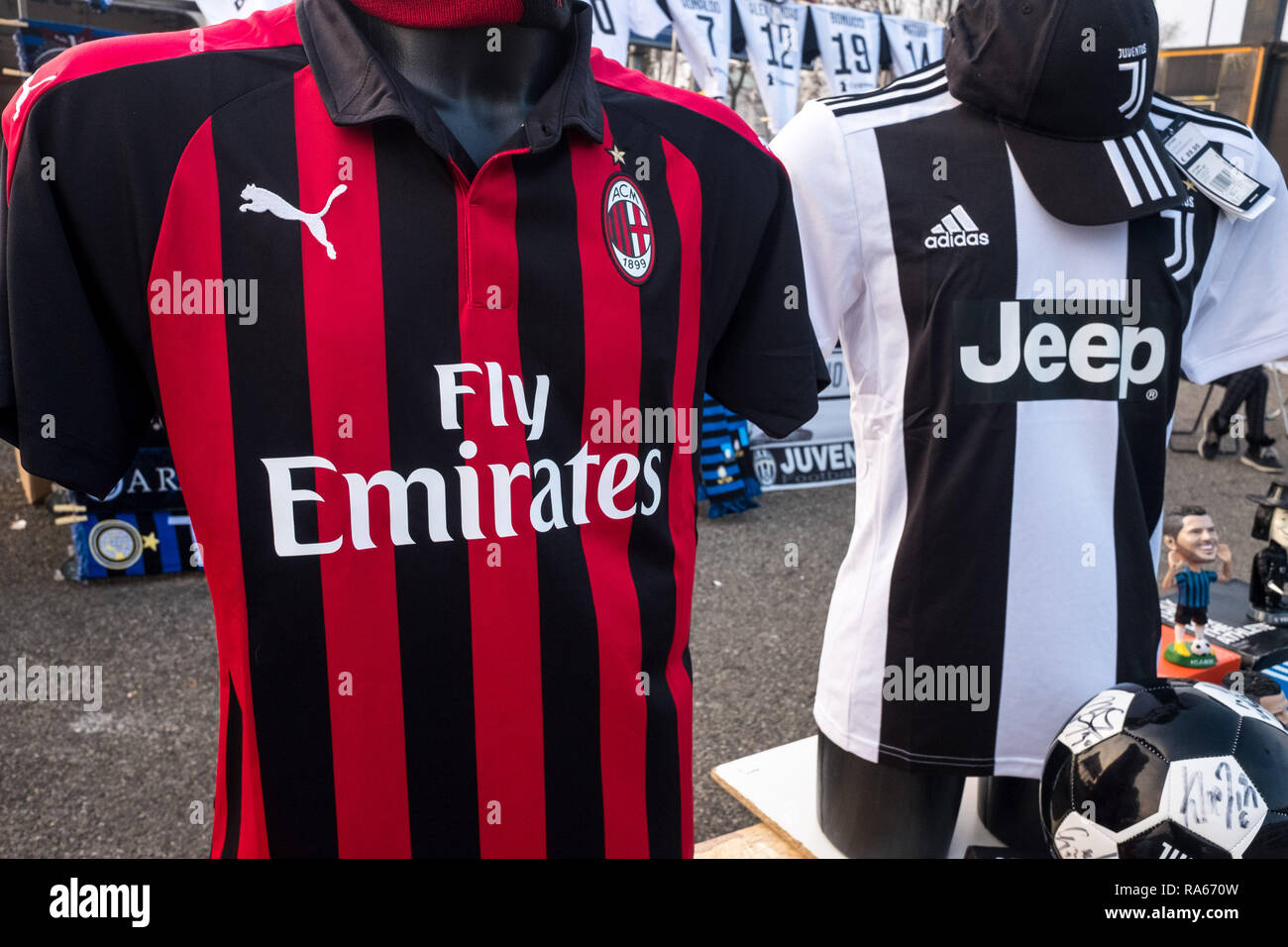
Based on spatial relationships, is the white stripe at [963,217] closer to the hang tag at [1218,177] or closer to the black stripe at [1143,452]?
the black stripe at [1143,452]

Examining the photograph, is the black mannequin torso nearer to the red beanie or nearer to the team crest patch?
the red beanie

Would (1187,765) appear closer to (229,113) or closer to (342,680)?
(342,680)

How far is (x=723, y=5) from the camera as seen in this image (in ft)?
17.6

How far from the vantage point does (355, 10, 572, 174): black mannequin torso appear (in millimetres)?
929

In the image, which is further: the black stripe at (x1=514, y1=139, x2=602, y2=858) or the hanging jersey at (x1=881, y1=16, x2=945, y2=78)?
the hanging jersey at (x1=881, y1=16, x2=945, y2=78)

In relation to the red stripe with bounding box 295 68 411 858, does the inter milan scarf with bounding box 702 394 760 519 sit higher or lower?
lower

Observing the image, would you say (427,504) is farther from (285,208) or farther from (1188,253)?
(1188,253)

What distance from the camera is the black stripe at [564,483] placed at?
0.93 meters

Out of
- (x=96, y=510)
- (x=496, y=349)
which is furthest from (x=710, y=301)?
(x=96, y=510)

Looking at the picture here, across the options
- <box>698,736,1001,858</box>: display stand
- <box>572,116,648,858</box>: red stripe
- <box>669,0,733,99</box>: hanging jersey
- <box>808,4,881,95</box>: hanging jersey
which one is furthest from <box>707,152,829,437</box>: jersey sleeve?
<box>808,4,881,95</box>: hanging jersey

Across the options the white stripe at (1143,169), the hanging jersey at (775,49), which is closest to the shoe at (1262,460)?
the hanging jersey at (775,49)

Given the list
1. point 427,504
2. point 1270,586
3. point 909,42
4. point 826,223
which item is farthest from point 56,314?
point 909,42

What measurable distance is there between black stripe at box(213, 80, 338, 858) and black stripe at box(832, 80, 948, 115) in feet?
2.89

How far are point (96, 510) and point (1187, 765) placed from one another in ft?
12.8
